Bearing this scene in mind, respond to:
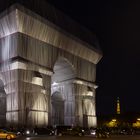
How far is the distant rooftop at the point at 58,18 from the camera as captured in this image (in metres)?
61.1

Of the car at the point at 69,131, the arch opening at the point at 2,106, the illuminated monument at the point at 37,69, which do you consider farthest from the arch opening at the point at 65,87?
the car at the point at 69,131

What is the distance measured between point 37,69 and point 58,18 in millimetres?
14097

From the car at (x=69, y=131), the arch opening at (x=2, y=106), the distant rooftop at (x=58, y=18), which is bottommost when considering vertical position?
the car at (x=69, y=131)

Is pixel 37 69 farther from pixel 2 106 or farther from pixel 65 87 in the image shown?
pixel 65 87

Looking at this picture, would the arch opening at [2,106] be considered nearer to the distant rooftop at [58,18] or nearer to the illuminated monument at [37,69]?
the illuminated monument at [37,69]

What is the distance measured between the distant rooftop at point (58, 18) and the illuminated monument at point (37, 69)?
0.85m

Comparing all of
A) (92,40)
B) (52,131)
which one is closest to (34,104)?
(52,131)

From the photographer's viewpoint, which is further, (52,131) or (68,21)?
(68,21)

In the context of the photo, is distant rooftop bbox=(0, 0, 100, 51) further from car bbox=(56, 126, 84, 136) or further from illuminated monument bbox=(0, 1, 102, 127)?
car bbox=(56, 126, 84, 136)

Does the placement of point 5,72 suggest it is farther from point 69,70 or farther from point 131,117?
point 131,117

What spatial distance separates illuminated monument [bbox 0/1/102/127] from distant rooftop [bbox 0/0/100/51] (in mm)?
854

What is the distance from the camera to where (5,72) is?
60.1 metres

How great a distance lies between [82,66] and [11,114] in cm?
2511

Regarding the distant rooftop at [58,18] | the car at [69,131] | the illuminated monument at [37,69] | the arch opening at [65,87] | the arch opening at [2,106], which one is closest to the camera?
the car at [69,131]
